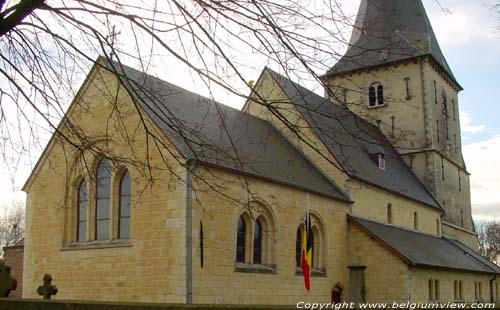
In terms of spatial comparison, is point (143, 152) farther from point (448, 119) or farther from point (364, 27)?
point (448, 119)

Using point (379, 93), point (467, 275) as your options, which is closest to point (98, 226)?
point (467, 275)

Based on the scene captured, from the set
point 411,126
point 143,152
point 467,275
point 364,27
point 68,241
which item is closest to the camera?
point 364,27

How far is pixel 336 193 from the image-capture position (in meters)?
21.8

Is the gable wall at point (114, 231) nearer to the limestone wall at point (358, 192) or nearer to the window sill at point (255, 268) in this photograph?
the window sill at point (255, 268)

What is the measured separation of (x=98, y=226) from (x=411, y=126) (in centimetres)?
2025

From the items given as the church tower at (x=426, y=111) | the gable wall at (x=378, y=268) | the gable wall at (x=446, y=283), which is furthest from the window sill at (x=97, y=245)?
the church tower at (x=426, y=111)

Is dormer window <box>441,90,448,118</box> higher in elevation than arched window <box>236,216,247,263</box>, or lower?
higher

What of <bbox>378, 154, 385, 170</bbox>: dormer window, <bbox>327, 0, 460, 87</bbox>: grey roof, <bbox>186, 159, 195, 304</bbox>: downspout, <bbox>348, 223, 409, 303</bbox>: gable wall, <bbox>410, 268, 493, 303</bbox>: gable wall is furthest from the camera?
<bbox>378, 154, 385, 170</bbox>: dormer window

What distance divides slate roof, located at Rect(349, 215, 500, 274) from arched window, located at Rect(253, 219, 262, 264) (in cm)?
488

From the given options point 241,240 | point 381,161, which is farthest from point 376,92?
point 241,240

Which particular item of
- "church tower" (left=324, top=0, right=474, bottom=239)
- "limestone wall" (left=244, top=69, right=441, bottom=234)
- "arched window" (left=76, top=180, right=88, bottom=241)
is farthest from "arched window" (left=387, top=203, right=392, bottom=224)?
"arched window" (left=76, top=180, right=88, bottom=241)

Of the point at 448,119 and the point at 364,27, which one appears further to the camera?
the point at 448,119

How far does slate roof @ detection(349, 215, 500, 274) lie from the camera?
21.4 metres

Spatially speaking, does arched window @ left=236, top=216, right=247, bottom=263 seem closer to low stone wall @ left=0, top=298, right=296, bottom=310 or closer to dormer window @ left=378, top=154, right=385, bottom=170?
low stone wall @ left=0, top=298, right=296, bottom=310
